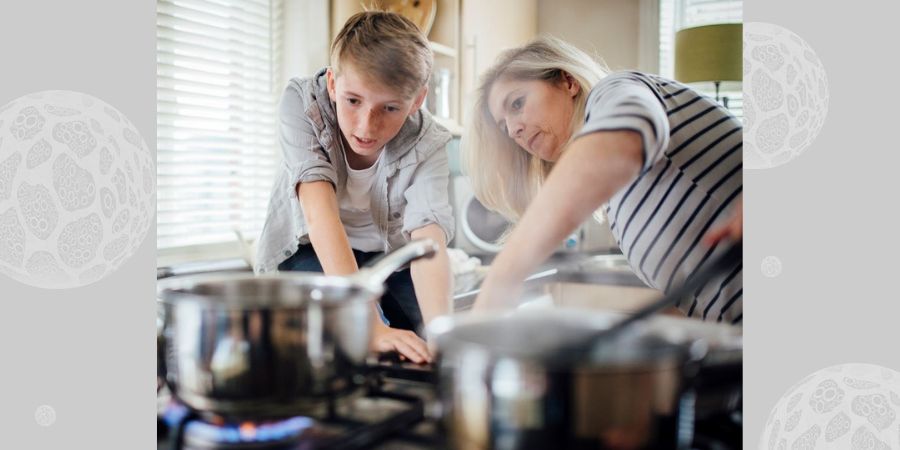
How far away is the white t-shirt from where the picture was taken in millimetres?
750

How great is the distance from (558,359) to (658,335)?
0.09 meters

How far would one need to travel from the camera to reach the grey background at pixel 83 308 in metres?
0.79

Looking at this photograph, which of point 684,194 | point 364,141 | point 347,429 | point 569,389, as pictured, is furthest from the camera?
point 364,141

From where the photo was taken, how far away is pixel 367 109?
0.71 meters

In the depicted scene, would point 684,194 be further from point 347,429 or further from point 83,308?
point 83,308

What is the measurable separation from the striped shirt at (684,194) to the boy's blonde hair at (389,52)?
186 mm

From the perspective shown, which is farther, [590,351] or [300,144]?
[300,144]

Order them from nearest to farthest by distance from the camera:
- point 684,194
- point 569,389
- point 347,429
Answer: point 569,389 → point 347,429 → point 684,194

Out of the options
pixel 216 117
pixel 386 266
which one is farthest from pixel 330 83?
pixel 386 266

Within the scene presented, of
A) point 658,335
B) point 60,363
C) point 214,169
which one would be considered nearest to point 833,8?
point 658,335

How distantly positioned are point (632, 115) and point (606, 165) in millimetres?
41

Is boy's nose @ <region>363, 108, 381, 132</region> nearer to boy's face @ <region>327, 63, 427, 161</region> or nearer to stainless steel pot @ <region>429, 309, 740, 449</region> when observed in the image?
boy's face @ <region>327, 63, 427, 161</region>

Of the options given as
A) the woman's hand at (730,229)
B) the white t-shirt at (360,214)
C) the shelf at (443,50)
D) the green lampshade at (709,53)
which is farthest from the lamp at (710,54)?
the white t-shirt at (360,214)

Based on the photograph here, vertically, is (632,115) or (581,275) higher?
(632,115)
